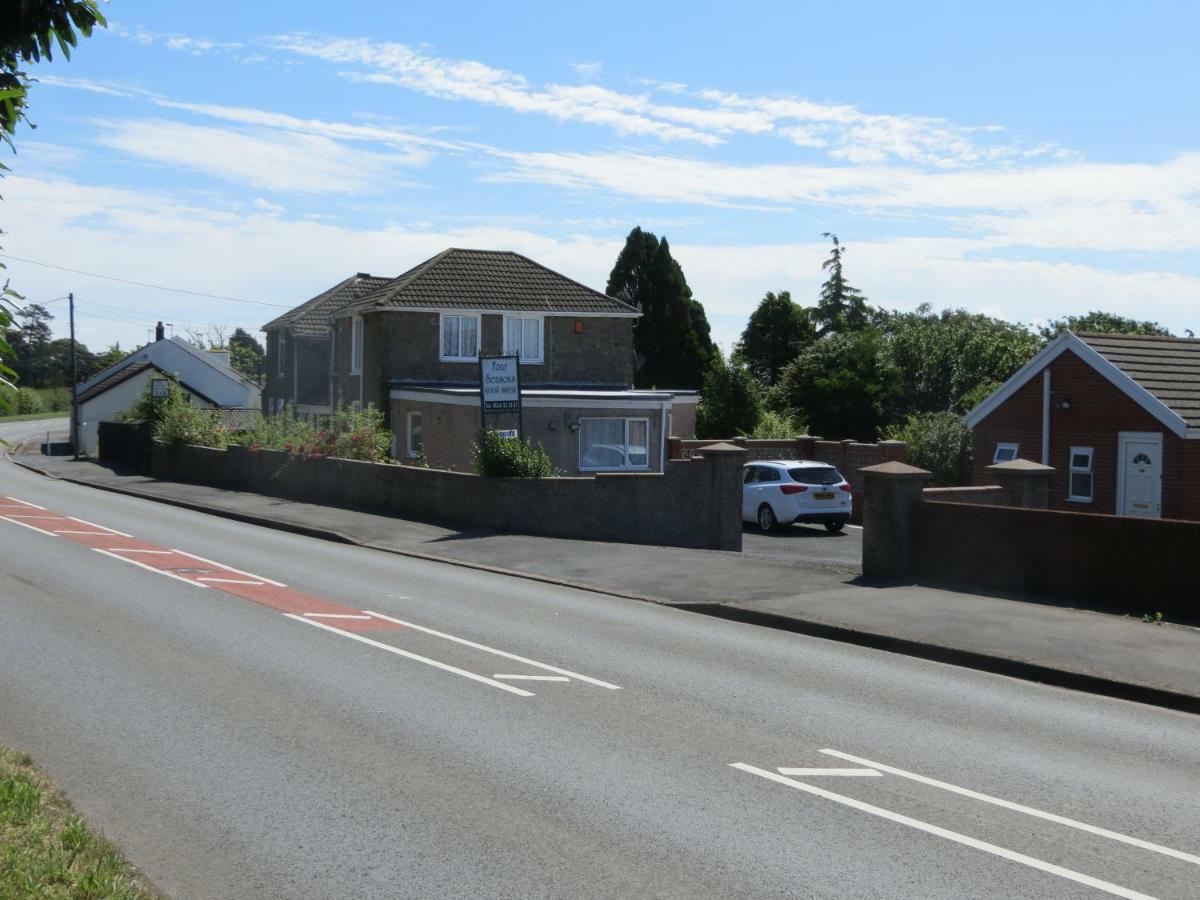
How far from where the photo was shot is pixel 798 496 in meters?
28.9

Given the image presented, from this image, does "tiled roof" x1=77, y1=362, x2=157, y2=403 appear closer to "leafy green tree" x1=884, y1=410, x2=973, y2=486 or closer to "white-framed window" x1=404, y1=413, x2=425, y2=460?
"white-framed window" x1=404, y1=413, x2=425, y2=460

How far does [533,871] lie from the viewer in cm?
601

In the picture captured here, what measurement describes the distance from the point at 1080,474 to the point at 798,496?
6.20 metres

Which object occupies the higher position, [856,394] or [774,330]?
[774,330]

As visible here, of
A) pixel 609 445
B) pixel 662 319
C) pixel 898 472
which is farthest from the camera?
pixel 662 319

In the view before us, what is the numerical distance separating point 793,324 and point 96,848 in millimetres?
65169

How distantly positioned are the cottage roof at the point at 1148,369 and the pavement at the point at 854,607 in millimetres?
7176

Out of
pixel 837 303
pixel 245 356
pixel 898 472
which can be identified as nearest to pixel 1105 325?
pixel 837 303

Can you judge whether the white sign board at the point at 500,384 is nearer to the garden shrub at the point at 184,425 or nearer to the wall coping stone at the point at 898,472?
the wall coping stone at the point at 898,472

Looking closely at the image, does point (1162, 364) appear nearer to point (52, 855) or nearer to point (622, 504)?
point (622, 504)

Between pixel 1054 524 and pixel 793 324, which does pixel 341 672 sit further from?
pixel 793 324

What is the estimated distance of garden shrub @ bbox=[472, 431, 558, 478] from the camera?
23.2 metres

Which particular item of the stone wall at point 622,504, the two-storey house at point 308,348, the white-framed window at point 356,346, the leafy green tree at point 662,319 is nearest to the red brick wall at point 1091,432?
the stone wall at point 622,504

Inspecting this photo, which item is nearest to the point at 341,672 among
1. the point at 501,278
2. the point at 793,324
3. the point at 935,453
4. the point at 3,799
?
the point at 3,799
